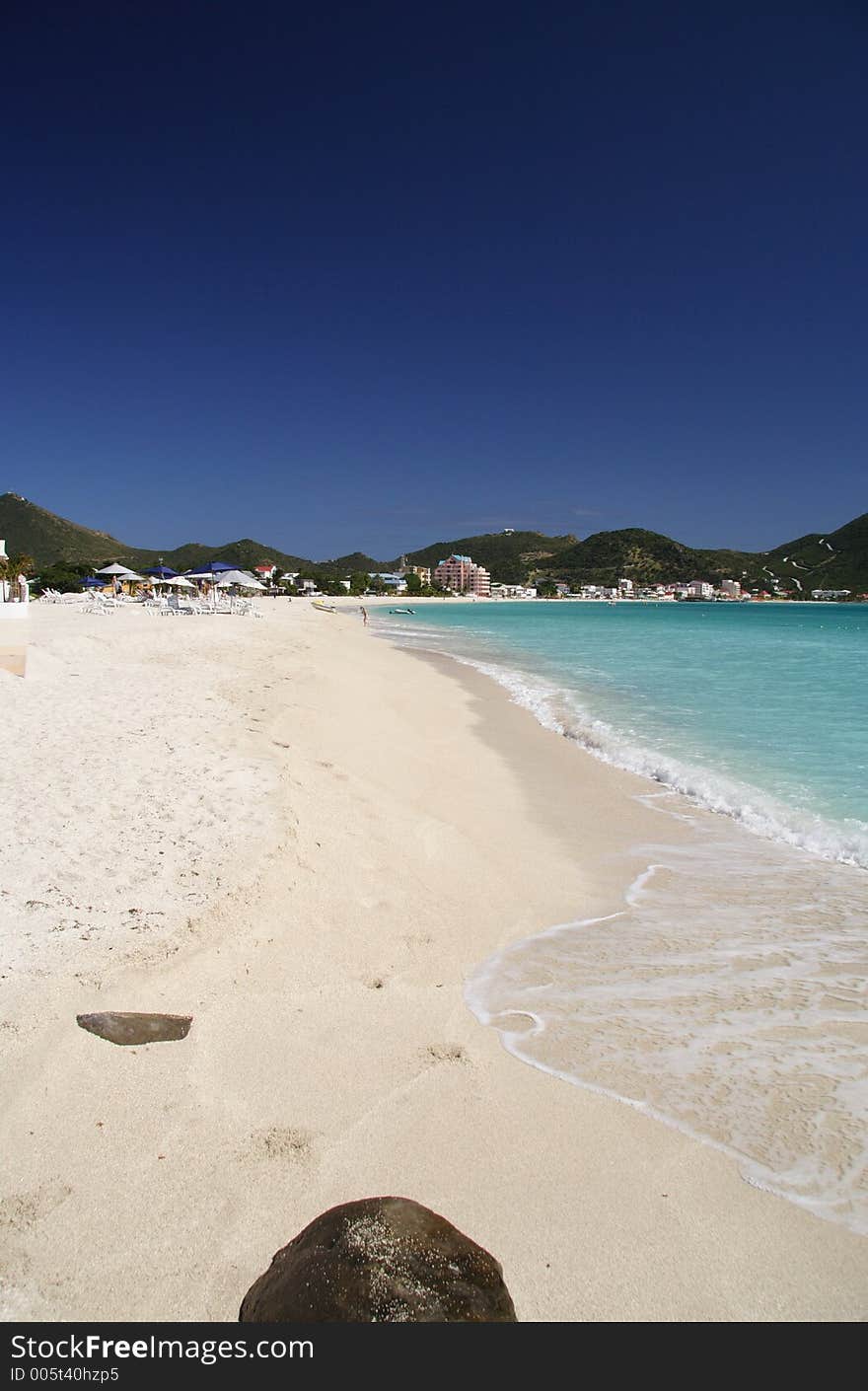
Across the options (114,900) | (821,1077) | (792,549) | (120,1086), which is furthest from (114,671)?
(792,549)

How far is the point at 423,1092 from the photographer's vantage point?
324 cm

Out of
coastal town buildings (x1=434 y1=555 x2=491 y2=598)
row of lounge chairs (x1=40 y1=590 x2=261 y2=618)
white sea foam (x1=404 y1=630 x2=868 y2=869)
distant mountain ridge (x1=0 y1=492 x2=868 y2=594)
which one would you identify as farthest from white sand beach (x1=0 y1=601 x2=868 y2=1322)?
coastal town buildings (x1=434 y1=555 x2=491 y2=598)

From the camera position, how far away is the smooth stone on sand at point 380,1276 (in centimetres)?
200

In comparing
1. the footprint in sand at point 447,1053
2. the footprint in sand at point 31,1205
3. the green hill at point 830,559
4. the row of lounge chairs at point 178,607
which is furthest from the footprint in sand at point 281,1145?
the green hill at point 830,559

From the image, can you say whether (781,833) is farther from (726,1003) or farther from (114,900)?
(114,900)

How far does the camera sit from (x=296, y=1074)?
3.28 m

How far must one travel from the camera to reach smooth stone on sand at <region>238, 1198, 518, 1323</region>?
200 centimetres

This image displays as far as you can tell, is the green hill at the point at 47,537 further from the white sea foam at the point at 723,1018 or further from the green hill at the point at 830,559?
the green hill at the point at 830,559

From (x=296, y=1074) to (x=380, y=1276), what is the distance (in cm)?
132

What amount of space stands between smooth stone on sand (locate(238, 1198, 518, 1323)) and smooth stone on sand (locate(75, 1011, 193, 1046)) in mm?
1350

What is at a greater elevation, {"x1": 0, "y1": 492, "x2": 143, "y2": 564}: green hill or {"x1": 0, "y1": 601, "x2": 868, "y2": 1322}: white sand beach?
{"x1": 0, "y1": 492, "x2": 143, "y2": 564}: green hill

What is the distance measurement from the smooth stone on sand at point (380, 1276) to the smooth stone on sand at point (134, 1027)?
1350mm

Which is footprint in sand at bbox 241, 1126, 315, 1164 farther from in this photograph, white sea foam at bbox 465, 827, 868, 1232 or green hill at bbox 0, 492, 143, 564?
green hill at bbox 0, 492, 143, 564

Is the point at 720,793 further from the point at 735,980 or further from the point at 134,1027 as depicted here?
the point at 134,1027
